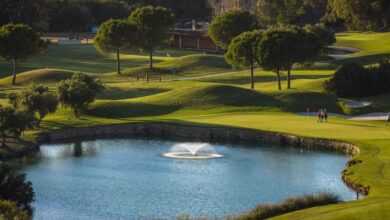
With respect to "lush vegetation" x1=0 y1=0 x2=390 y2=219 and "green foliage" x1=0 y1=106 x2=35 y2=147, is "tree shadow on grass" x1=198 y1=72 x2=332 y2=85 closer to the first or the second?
"lush vegetation" x1=0 y1=0 x2=390 y2=219

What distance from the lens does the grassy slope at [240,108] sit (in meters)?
77.7

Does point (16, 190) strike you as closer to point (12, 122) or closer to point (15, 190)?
point (15, 190)

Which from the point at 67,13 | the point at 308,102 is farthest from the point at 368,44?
the point at 308,102

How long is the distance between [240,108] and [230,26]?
165 feet

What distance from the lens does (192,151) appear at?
77.8 metres

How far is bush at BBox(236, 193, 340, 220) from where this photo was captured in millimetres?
50031

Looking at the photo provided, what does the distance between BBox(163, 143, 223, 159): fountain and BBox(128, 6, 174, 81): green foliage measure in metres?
51.7

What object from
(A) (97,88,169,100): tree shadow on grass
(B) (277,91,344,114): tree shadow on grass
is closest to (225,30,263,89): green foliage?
(A) (97,88,169,100): tree shadow on grass

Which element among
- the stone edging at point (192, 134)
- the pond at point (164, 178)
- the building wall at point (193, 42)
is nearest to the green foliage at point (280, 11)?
the building wall at point (193, 42)

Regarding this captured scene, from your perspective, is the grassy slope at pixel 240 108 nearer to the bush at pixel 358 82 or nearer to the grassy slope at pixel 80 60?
the bush at pixel 358 82

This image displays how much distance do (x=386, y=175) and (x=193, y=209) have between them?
14.3 m

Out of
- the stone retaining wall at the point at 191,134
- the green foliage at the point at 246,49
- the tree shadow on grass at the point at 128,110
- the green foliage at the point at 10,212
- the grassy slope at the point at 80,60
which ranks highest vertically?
the green foliage at the point at 246,49

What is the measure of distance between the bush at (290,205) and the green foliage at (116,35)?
2984 inches

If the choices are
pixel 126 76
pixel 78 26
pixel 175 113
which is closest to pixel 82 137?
pixel 175 113
